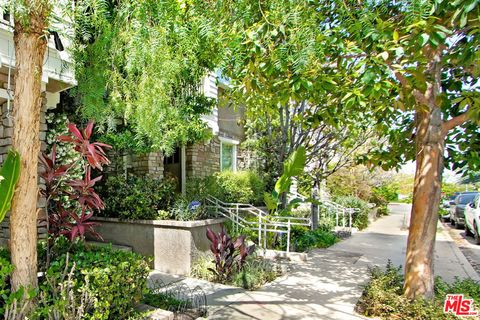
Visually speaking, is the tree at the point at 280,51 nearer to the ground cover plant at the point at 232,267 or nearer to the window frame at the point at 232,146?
the ground cover plant at the point at 232,267

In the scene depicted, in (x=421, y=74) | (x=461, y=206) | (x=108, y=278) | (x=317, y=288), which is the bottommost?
(x=317, y=288)

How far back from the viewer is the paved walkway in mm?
4770

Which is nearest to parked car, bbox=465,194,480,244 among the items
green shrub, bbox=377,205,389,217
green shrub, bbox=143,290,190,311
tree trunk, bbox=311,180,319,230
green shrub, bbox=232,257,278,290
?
tree trunk, bbox=311,180,319,230

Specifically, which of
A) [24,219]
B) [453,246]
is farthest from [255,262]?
[453,246]

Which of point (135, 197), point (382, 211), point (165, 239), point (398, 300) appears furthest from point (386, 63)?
point (382, 211)

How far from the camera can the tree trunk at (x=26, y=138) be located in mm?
3094

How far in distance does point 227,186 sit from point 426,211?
604 centimetres

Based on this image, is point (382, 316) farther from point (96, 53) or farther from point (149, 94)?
point (96, 53)

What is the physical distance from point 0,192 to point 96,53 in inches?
96.0

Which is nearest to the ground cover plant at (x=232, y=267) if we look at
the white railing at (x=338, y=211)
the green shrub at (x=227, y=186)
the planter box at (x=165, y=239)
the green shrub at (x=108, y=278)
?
the planter box at (x=165, y=239)

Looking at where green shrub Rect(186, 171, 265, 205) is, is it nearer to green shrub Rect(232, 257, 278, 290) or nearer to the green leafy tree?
green shrub Rect(232, 257, 278, 290)

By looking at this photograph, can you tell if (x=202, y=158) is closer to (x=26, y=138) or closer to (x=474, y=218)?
(x=26, y=138)

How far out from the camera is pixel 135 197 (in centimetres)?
750

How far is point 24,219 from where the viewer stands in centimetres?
316
